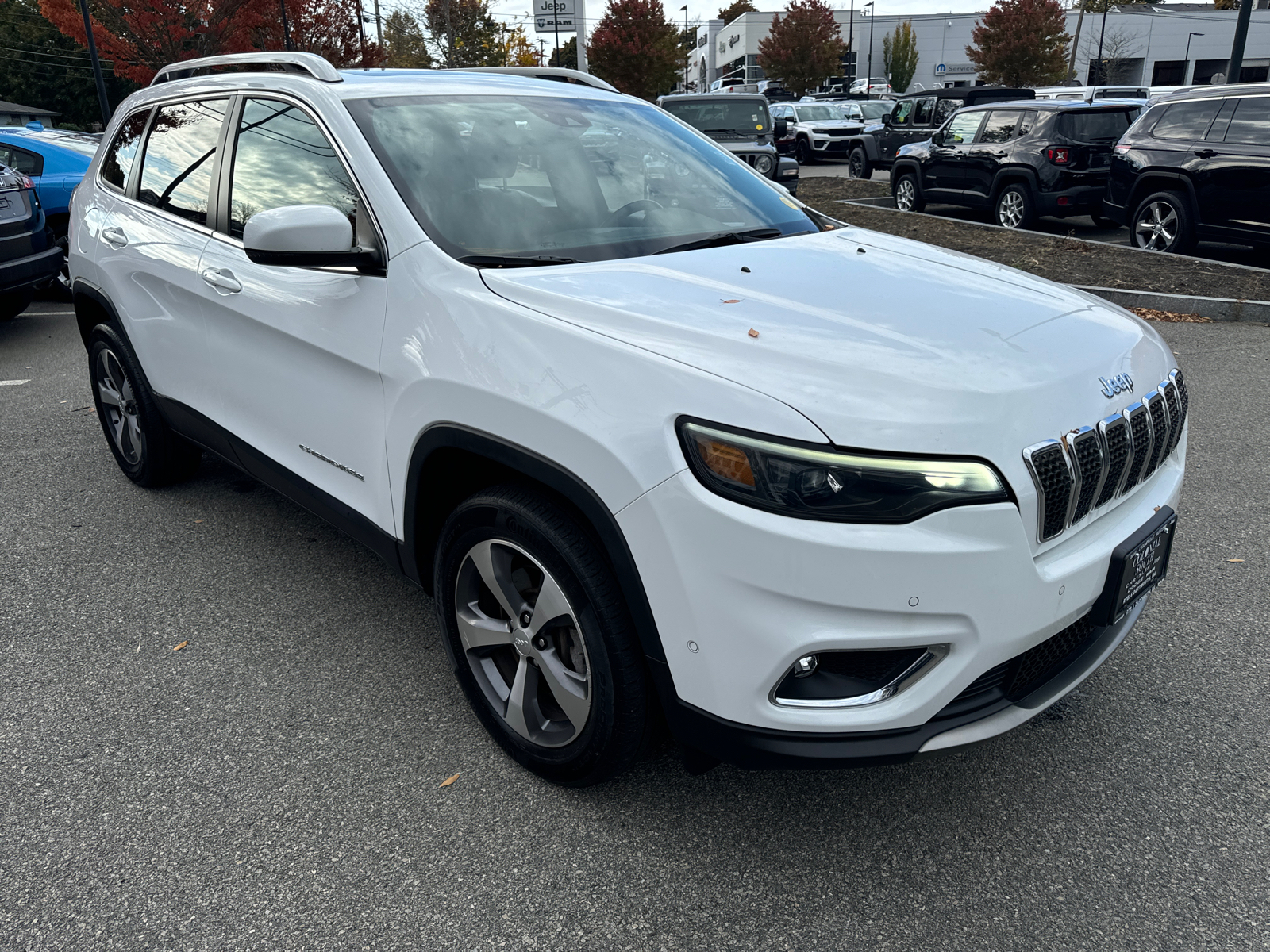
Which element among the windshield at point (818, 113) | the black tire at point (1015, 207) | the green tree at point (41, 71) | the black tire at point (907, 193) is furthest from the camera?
the green tree at point (41, 71)

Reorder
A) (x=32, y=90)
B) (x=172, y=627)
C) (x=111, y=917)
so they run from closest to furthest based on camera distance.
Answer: (x=111, y=917) < (x=172, y=627) < (x=32, y=90)

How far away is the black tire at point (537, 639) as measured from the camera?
6.86 ft

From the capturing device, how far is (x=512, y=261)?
250 centimetres

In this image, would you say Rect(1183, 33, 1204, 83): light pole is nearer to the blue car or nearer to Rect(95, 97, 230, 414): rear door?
the blue car

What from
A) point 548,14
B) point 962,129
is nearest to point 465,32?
point 548,14

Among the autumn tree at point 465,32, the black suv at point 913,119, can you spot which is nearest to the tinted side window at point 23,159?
the black suv at point 913,119

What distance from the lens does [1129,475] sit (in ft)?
7.35

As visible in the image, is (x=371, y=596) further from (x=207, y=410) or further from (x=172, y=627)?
(x=207, y=410)

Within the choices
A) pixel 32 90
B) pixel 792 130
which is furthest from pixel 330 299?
pixel 32 90

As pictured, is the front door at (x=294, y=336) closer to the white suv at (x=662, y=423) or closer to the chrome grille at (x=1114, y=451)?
the white suv at (x=662, y=423)

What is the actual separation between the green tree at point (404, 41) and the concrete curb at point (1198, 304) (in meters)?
39.7

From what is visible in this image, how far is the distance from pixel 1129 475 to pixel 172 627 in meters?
3.07

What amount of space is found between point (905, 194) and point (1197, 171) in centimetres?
559

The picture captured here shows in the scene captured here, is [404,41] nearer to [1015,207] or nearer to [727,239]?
[1015,207]
